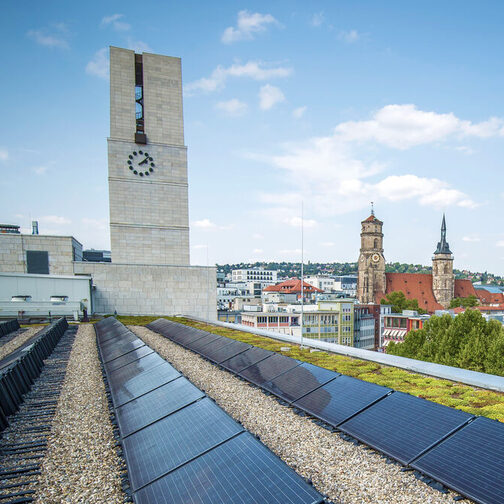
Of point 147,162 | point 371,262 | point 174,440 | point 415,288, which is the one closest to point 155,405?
point 174,440

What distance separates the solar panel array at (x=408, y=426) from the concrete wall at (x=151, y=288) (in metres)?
34.9

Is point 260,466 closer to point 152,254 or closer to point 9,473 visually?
point 9,473

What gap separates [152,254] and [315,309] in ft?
153

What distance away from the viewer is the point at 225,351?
17.2 metres

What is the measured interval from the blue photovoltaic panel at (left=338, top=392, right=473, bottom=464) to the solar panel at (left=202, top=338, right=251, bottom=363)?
866cm

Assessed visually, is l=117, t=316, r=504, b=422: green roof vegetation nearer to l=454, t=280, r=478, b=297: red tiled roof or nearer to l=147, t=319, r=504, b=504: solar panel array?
l=147, t=319, r=504, b=504: solar panel array

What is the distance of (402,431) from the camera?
7.63 m

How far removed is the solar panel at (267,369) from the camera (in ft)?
41.6

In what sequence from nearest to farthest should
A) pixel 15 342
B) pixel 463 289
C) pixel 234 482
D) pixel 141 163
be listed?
1. pixel 234 482
2. pixel 15 342
3. pixel 141 163
4. pixel 463 289

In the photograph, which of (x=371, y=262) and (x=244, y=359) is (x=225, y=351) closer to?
(x=244, y=359)

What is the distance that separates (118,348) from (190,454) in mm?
13128

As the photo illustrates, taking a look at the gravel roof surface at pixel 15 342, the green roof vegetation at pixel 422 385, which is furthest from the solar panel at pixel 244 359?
the gravel roof surface at pixel 15 342

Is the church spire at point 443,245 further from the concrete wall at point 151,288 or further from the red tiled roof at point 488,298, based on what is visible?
the concrete wall at point 151,288

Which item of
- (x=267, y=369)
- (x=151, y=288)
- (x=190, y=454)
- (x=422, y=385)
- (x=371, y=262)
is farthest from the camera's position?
(x=371, y=262)
